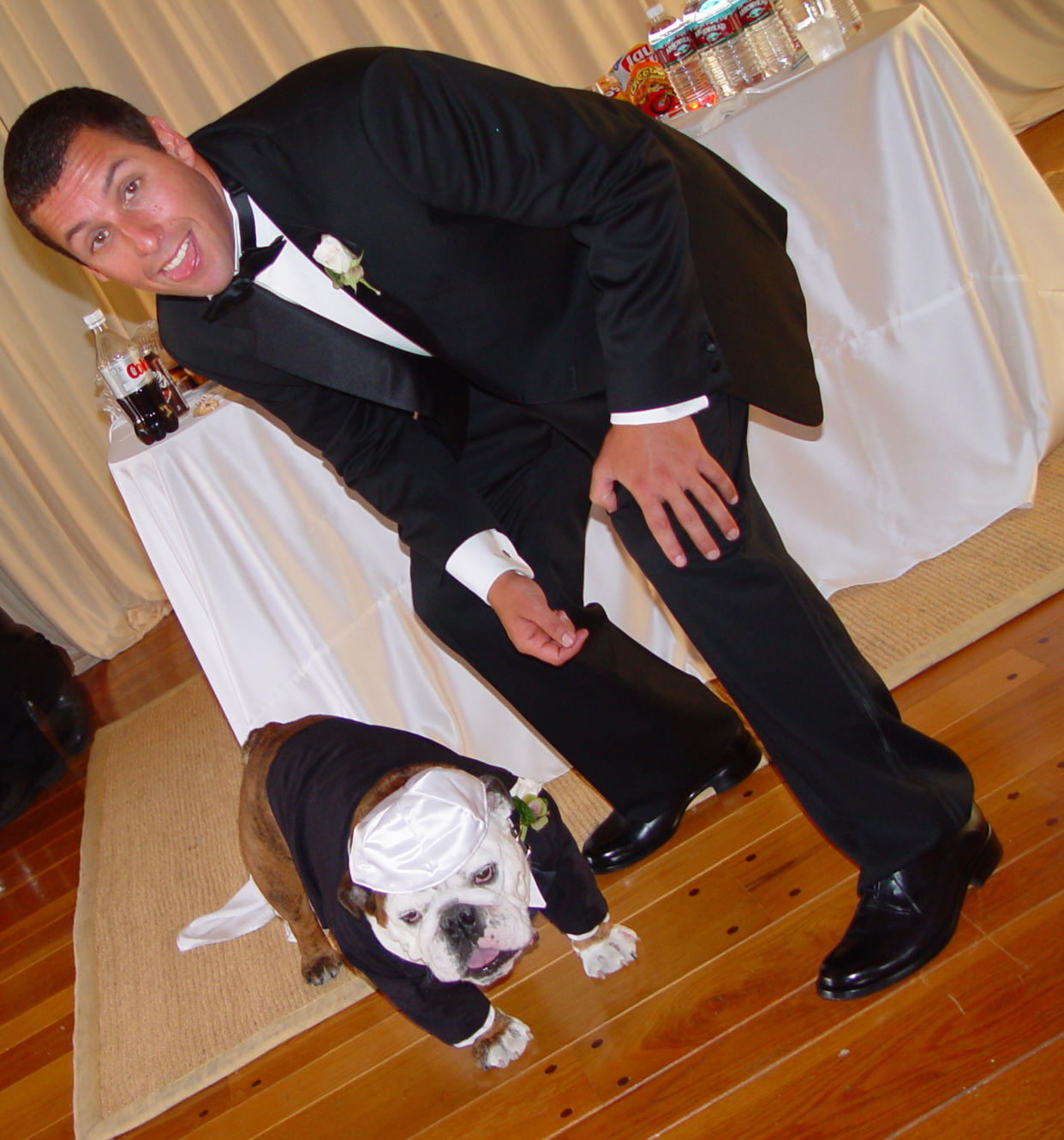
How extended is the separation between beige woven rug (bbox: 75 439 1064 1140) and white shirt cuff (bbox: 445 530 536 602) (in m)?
0.56

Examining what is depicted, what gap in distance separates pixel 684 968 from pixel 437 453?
84 centimetres

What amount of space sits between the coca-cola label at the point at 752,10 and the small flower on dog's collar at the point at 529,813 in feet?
5.55

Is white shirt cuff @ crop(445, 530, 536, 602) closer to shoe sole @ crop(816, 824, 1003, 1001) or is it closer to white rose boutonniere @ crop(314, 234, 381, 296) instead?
white rose boutonniere @ crop(314, 234, 381, 296)

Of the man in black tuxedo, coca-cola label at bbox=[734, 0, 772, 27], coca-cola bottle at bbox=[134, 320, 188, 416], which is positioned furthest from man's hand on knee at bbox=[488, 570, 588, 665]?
coca-cola label at bbox=[734, 0, 772, 27]

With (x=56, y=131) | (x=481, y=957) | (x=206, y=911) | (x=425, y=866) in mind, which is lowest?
(x=206, y=911)

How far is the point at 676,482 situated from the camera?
125 cm

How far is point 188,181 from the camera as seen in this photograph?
53.2 inches

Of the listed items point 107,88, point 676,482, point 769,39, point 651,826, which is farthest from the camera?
point 107,88

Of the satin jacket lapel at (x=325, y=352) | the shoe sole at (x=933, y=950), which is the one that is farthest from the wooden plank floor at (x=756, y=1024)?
the satin jacket lapel at (x=325, y=352)

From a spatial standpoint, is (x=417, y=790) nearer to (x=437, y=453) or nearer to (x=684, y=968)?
(x=684, y=968)

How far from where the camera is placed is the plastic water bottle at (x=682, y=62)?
2311mm

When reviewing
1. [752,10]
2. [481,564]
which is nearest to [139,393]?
[481,564]

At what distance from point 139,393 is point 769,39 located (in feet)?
4.82

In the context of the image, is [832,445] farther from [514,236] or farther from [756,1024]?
[756,1024]
